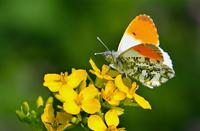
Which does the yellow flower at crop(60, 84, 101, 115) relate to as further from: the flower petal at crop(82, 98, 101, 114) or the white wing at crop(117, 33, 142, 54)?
the white wing at crop(117, 33, 142, 54)

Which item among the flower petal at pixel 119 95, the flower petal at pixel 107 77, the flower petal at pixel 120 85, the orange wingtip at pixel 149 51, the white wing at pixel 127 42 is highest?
the white wing at pixel 127 42

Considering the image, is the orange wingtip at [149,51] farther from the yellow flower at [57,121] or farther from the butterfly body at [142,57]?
the yellow flower at [57,121]

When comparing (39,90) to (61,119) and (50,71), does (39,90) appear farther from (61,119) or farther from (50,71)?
(61,119)

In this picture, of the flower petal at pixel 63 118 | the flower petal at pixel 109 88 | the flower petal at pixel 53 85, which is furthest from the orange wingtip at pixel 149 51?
the flower petal at pixel 63 118

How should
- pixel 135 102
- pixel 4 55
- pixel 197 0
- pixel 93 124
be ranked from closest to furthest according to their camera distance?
pixel 93 124
pixel 135 102
pixel 4 55
pixel 197 0

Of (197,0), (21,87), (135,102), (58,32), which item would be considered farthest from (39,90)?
(135,102)

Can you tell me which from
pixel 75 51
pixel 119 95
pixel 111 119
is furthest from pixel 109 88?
pixel 75 51
